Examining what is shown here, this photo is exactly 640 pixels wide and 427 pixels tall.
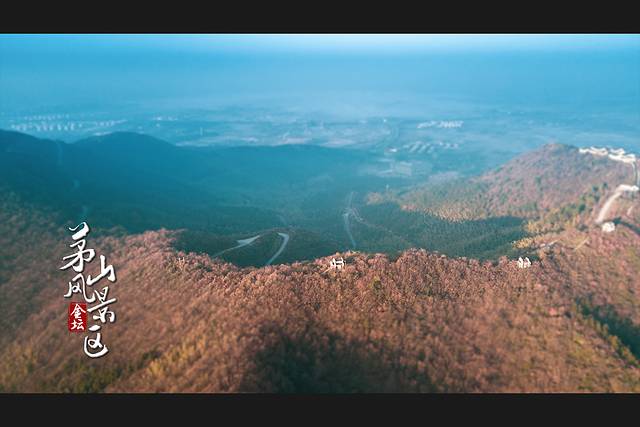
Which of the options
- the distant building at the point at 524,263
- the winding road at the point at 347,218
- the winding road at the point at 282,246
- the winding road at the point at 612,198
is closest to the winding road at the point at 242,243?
the winding road at the point at 282,246

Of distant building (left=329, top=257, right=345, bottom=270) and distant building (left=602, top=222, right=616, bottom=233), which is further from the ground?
distant building (left=329, top=257, right=345, bottom=270)

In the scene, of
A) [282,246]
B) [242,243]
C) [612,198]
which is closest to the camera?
[242,243]

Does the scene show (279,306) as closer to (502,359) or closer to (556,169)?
(502,359)

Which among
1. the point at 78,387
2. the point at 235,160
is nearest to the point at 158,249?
the point at 78,387

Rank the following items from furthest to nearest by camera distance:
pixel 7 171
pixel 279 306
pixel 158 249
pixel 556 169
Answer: pixel 556 169, pixel 7 171, pixel 158 249, pixel 279 306

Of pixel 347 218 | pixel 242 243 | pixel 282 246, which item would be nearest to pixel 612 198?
pixel 347 218

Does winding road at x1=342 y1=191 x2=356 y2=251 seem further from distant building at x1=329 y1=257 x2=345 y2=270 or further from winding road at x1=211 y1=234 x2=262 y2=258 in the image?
distant building at x1=329 y1=257 x2=345 y2=270

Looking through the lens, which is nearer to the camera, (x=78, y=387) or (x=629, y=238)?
(x=78, y=387)

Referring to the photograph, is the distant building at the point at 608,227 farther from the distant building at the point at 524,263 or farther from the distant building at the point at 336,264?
the distant building at the point at 336,264

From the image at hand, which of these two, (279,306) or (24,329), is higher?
(279,306)

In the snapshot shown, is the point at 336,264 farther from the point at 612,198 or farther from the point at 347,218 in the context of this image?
the point at 347,218

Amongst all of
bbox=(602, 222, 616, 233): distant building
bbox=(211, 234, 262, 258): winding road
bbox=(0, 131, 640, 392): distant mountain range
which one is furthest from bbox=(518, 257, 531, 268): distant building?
bbox=(211, 234, 262, 258): winding road
